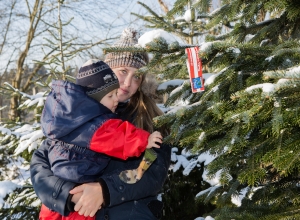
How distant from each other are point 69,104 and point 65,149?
0.81 ft

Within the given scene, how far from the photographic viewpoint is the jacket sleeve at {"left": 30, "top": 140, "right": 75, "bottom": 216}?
5.65 ft

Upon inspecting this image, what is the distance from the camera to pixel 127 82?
2.25 m

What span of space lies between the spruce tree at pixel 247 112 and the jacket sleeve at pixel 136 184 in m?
0.22

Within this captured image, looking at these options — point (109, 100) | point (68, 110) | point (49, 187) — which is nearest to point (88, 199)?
point (49, 187)

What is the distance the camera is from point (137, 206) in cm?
181

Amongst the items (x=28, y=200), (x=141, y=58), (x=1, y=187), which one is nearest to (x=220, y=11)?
(x=141, y=58)

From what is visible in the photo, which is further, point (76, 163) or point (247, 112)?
point (76, 163)

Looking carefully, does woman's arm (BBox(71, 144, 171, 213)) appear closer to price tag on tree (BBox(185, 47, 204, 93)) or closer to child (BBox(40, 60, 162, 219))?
child (BBox(40, 60, 162, 219))

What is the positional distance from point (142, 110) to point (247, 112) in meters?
1.02

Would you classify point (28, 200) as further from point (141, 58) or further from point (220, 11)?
point (220, 11)

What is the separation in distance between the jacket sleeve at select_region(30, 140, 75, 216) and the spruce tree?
61 cm

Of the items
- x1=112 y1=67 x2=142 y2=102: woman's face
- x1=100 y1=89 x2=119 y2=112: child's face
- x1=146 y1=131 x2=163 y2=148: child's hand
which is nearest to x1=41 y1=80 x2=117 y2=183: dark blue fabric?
x1=100 y1=89 x2=119 y2=112: child's face

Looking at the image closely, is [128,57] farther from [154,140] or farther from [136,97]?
[154,140]

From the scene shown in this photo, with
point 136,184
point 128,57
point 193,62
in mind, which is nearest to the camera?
point 193,62
